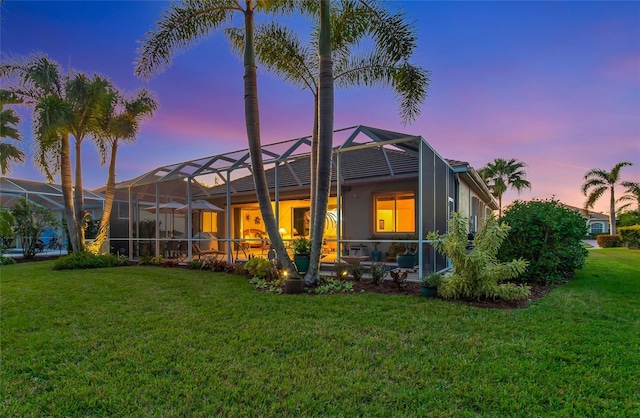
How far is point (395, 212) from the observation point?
11484 mm

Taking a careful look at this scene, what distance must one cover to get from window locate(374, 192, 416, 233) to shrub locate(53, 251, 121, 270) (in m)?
9.38

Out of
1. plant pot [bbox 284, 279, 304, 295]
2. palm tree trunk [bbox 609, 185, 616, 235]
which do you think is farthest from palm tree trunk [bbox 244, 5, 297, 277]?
palm tree trunk [bbox 609, 185, 616, 235]

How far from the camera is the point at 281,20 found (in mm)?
8445

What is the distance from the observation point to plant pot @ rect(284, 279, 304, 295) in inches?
253

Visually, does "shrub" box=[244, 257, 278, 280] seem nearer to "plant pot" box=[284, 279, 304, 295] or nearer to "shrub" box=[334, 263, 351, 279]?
"plant pot" box=[284, 279, 304, 295]

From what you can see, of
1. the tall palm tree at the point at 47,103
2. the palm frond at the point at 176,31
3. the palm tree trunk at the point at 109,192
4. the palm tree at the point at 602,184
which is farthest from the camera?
the palm tree at the point at 602,184

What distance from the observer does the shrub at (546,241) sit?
24.8 feet

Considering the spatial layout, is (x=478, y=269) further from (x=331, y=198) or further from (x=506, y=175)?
(x=506, y=175)

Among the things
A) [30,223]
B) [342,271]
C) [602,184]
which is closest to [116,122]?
[30,223]

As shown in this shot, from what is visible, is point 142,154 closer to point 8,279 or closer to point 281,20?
point 8,279

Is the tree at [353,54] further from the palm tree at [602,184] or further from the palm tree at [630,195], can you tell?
the palm tree at [630,195]

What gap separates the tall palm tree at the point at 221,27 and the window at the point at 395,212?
18.2ft

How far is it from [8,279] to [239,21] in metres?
9.00

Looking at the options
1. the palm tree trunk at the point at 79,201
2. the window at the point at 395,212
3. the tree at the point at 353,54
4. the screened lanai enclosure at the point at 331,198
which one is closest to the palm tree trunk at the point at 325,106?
the tree at the point at 353,54
